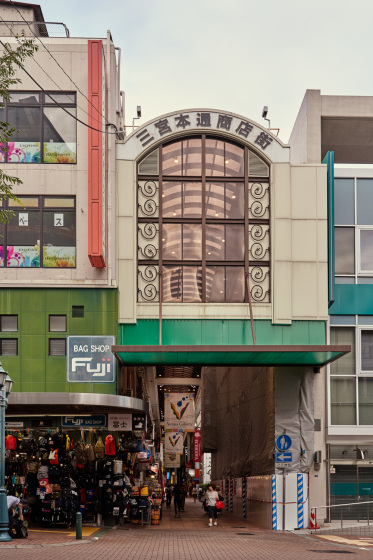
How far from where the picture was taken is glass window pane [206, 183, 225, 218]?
99.5ft

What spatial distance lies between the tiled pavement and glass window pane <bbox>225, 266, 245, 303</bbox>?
8023 mm

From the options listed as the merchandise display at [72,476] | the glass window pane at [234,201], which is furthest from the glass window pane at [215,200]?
the merchandise display at [72,476]

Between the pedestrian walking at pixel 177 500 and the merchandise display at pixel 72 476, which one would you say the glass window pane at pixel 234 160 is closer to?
the merchandise display at pixel 72 476

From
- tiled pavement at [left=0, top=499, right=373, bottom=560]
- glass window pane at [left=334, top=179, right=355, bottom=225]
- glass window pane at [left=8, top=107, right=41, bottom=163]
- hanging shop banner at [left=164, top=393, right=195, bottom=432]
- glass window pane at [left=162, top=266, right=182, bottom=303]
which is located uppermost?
glass window pane at [left=8, top=107, right=41, bottom=163]

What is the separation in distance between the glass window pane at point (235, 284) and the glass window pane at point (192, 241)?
1.24 metres

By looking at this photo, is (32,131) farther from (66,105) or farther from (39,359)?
(39,359)

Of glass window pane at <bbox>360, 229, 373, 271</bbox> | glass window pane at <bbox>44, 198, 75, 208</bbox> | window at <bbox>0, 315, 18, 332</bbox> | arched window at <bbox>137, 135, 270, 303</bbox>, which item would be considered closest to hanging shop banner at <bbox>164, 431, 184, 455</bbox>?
glass window pane at <bbox>360, 229, 373, 271</bbox>

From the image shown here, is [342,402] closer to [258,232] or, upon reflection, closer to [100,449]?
[258,232]

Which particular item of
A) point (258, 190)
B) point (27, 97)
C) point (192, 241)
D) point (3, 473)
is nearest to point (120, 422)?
point (192, 241)

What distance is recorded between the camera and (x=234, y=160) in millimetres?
30734

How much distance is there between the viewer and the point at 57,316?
94.7ft

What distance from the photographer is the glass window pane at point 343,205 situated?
3241 centimetres

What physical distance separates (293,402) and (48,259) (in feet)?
32.9

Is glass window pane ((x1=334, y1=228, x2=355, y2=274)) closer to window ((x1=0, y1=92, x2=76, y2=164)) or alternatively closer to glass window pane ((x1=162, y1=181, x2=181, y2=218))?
glass window pane ((x1=162, y1=181, x2=181, y2=218))
